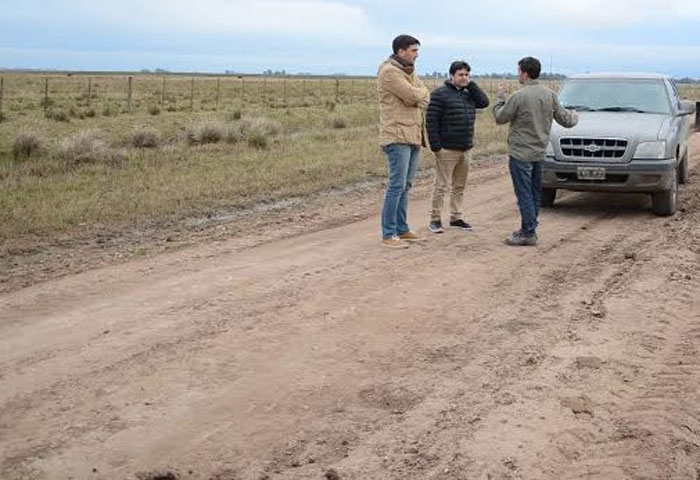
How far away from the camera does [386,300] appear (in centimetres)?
607

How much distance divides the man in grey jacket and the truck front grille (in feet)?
5.56

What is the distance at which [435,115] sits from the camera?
832 centimetres

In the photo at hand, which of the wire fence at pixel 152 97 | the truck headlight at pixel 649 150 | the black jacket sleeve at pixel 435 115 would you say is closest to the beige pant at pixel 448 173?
the black jacket sleeve at pixel 435 115

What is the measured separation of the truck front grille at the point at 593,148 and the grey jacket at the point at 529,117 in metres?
1.77

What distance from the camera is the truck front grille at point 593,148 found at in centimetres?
954

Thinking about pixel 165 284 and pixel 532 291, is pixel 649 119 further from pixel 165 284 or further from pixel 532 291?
pixel 165 284

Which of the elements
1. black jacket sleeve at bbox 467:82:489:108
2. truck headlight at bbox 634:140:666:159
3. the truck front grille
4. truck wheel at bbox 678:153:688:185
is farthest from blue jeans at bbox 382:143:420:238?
truck wheel at bbox 678:153:688:185

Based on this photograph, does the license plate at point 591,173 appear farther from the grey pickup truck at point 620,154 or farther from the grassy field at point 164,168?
Result: the grassy field at point 164,168

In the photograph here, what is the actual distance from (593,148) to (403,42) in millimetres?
3347

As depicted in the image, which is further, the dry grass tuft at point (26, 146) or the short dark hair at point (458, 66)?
the dry grass tuft at point (26, 146)

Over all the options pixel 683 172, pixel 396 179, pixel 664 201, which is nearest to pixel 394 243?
pixel 396 179

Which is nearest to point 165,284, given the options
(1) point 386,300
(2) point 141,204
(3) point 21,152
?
(1) point 386,300

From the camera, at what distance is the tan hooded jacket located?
24.5 ft

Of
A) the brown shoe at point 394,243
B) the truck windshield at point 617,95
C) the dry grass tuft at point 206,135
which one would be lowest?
the brown shoe at point 394,243
